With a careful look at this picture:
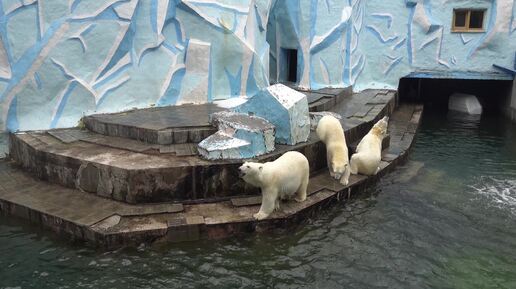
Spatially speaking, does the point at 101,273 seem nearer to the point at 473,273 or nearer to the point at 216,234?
Result: the point at 216,234

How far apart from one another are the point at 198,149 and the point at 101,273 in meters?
2.66

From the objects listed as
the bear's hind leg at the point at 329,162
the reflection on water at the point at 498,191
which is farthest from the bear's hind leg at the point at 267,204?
the reflection on water at the point at 498,191

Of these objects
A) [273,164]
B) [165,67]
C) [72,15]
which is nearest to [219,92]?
[165,67]

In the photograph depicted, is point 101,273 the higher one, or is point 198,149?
point 198,149

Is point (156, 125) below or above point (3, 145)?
above

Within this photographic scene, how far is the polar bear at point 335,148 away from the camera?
8.26 metres

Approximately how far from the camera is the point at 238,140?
758cm

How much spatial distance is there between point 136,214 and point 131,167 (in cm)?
75

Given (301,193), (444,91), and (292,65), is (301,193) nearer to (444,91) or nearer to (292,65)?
(292,65)

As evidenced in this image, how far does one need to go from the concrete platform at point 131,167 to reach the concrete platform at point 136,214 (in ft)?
0.49

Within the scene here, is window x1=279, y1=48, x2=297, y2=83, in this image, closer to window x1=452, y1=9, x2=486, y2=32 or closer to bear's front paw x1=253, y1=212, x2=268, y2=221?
window x1=452, y1=9, x2=486, y2=32

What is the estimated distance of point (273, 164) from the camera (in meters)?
6.79

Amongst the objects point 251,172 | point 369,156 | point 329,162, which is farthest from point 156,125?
point 369,156

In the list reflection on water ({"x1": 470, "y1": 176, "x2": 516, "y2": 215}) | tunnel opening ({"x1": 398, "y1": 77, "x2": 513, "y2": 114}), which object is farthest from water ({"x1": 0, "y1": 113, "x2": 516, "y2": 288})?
tunnel opening ({"x1": 398, "y1": 77, "x2": 513, "y2": 114})
